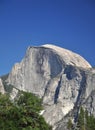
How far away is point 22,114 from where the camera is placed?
224ft

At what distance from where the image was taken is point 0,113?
69500mm

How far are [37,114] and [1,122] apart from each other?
6.42 m

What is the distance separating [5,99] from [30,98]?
4880 mm

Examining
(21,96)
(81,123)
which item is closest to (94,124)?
(81,123)

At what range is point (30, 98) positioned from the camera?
7069 centimetres

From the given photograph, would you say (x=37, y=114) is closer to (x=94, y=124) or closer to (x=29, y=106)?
(x=29, y=106)

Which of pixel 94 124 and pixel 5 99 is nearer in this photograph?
pixel 5 99

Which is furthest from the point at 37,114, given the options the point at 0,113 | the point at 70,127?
the point at 70,127

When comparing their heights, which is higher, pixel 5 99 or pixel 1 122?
pixel 5 99

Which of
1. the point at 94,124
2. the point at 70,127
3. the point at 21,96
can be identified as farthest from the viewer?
the point at 70,127

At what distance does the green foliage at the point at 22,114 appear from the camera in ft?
218

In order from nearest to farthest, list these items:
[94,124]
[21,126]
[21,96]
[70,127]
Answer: [21,126]
[21,96]
[94,124]
[70,127]

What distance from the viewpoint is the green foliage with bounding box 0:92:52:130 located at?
6644 cm

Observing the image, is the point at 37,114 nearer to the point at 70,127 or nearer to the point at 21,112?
the point at 21,112
